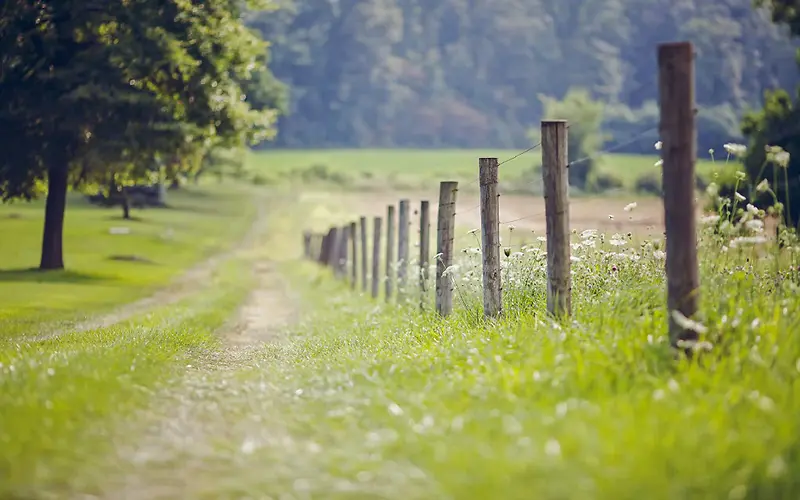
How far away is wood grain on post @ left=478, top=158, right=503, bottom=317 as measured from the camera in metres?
13.4

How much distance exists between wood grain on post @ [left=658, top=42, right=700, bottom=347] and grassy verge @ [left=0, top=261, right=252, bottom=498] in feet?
15.1

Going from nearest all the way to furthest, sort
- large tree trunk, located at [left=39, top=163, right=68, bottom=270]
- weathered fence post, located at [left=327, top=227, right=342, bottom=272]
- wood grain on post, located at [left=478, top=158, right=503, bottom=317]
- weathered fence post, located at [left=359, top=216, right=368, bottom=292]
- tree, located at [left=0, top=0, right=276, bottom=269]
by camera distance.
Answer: wood grain on post, located at [left=478, top=158, right=503, bottom=317], tree, located at [left=0, top=0, right=276, bottom=269], weathered fence post, located at [left=359, top=216, right=368, bottom=292], large tree trunk, located at [left=39, top=163, right=68, bottom=270], weathered fence post, located at [left=327, top=227, right=342, bottom=272]

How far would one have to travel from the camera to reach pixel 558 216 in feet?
36.3

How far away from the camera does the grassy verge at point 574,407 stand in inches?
239

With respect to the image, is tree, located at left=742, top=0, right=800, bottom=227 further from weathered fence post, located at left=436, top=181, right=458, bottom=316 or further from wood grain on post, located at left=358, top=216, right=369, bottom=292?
weathered fence post, located at left=436, top=181, right=458, bottom=316

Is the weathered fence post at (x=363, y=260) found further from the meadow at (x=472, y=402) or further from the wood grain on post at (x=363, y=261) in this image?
the meadow at (x=472, y=402)

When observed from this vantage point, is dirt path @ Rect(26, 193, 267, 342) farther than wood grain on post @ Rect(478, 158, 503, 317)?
Yes

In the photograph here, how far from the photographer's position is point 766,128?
29.0 m

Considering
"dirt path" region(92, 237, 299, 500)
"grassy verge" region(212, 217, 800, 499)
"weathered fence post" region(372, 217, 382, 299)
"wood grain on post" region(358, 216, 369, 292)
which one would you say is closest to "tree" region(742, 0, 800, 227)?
"weathered fence post" region(372, 217, 382, 299)

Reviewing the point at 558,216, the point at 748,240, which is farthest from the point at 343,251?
the point at 748,240

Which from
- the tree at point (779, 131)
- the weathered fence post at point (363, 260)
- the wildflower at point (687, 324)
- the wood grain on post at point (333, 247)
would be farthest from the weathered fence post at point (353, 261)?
the wildflower at point (687, 324)

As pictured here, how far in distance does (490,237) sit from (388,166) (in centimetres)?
10405

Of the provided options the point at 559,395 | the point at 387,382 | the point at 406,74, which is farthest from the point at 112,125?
the point at 406,74

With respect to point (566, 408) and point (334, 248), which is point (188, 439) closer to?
point (566, 408)
